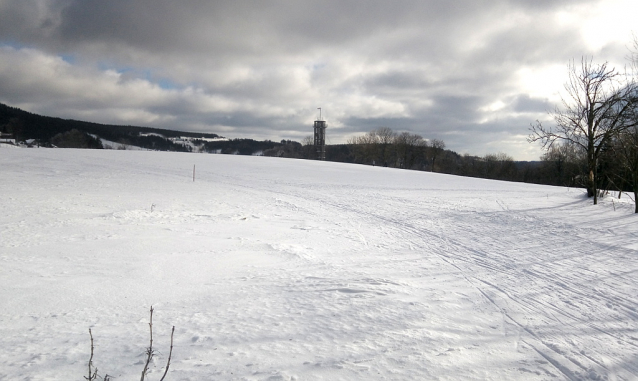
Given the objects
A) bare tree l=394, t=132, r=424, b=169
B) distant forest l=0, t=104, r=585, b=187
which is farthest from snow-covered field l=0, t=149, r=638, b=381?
bare tree l=394, t=132, r=424, b=169

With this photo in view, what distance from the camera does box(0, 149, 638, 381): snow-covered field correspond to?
3.97 metres

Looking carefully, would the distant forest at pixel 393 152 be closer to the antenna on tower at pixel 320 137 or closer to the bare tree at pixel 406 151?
the bare tree at pixel 406 151

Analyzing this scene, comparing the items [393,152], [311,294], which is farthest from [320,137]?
[311,294]

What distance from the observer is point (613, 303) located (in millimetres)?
5828

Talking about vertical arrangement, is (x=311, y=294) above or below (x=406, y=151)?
below

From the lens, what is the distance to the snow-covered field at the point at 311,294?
3.97 metres

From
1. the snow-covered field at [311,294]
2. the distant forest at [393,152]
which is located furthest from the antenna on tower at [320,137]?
the snow-covered field at [311,294]

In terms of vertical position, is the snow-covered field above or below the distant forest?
below

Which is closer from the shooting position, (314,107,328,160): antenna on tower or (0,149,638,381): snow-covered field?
(0,149,638,381): snow-covered field

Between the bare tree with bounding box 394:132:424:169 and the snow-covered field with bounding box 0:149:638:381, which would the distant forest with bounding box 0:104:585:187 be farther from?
the snow-covered field with bounding box 0:149:638:381

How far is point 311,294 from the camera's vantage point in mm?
5969

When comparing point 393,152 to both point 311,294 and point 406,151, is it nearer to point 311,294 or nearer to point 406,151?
point 406,151

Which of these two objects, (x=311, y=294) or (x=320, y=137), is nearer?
(x=311, y=294)

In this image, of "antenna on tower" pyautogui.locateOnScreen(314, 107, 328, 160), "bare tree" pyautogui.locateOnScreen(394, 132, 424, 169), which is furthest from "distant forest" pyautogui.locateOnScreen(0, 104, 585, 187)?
"antenna on tower" pyautogui.locateOnScreen(314, 107, 328, 160)
